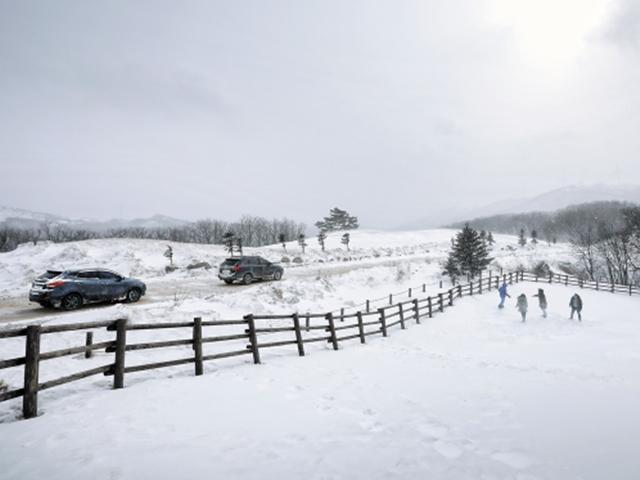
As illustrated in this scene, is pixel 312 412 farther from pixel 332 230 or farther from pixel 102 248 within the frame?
pixel 332 230

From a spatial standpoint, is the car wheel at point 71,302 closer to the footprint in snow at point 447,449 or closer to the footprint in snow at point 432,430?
the footprint in snow at point 432,430

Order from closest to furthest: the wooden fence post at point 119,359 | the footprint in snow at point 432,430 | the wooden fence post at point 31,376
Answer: the footprint in snow at point 432,430, the wooden fence post at point 31,376, the wooden fence post at point 119,359

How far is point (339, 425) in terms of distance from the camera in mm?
4613

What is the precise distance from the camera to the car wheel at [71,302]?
484 inches

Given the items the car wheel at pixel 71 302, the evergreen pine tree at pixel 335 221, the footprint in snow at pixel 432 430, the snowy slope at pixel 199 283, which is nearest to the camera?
the footprint in snow at pixel 432 430

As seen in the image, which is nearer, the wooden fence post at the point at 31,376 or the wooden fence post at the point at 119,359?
the wooden fence post at the point at 31,376

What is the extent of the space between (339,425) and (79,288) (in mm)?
12802

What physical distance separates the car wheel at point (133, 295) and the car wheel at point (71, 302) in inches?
74.7

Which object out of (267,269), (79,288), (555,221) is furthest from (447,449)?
(555,221)

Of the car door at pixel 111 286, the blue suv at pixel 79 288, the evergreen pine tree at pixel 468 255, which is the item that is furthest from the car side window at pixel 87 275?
the evergreen pine tree at pixel 468 255

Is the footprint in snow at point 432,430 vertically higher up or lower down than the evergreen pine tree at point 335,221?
lower down

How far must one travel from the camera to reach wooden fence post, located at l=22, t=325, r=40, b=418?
15.2ft

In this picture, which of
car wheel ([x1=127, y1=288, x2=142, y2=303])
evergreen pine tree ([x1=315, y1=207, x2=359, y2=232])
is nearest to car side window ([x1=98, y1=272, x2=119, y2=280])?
car wheel ([x1=127, y1=288, x2=142, y2=303])

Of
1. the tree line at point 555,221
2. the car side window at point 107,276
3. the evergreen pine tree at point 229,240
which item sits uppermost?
the tree line at point 555,221
